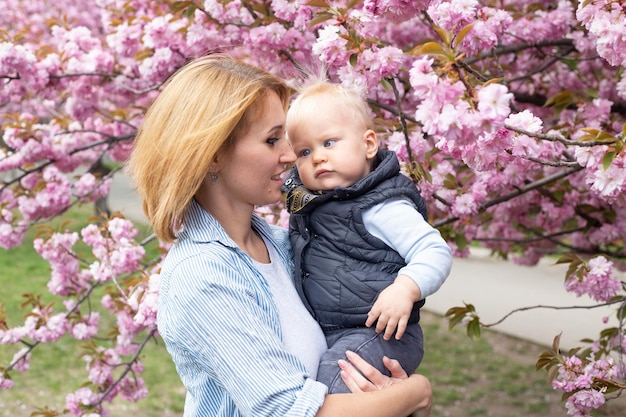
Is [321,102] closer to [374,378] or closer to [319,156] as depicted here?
[319,156]

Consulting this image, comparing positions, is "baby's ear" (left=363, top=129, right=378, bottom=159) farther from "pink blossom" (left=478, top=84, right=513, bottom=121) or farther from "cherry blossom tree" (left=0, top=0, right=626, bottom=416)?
"pink blossom" (left=478, top=84, right=513, bottom=121)

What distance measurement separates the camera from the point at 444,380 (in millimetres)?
6387

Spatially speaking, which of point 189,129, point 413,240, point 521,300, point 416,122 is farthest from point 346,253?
point 521,300

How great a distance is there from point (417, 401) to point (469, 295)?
21.6 ft

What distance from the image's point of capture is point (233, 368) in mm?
1698

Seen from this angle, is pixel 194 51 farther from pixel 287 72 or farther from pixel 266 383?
pixel 266 383

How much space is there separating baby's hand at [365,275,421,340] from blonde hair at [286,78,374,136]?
49cm

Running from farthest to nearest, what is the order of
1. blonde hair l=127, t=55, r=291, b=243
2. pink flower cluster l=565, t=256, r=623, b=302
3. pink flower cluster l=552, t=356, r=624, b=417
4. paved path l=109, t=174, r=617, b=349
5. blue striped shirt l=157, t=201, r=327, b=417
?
paved path l=109, t=174, r=617, b=349, pink flower cluster l=565, t=256, r=623, b=302, pink flower cluster l=552, t=356, r=624, b=417, blonde hair l=127, t=55, r=291, b=243, blue striped shirt l=157, t=201, r=327, b=417

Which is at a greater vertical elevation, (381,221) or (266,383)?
(381,221)

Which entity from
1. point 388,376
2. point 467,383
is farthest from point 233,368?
point 467,383

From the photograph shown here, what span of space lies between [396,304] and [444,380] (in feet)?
15.5

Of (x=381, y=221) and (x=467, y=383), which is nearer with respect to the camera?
(x=381, y=221)

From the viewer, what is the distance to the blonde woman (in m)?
1.71

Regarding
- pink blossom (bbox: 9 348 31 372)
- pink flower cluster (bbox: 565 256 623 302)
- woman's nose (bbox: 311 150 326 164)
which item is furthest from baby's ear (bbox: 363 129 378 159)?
pink blossom (bbox: 9 348 31 372)
